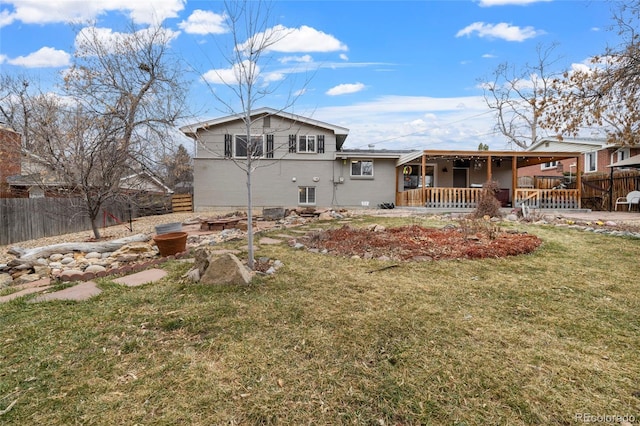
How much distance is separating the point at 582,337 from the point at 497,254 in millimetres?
2648

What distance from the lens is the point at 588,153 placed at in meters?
20.1

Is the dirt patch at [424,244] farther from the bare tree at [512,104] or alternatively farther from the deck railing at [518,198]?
the bare tree at [512,104]

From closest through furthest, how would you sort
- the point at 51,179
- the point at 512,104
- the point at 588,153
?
the point at 51,179 < the point at 588,153 < the point at 512,104

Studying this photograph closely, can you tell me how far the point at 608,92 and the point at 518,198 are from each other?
835cm

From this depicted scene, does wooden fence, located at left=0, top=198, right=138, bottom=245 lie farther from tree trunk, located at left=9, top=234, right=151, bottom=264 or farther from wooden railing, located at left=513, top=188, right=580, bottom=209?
wooden railing, located at left=513, top=188, right=580, bottom=209

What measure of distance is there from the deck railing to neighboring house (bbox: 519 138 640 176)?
5182mm

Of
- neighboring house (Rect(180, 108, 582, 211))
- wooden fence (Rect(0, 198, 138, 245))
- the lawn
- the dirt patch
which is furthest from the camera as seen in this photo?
neighboring house (Rect(180, 108, 582, 211))

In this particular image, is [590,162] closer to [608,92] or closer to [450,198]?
[450,198]

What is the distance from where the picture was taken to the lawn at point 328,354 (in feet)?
5.31

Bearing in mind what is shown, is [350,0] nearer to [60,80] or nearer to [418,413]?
[418,413]

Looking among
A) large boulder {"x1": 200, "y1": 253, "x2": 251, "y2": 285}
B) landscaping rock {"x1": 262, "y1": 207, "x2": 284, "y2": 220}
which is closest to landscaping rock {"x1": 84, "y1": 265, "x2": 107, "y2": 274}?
large boulder {"x1": 200, "y1": 253, "x2": 251, "y2": 285}

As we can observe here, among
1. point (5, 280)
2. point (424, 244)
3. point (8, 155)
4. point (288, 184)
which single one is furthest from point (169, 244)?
point (8, 155)

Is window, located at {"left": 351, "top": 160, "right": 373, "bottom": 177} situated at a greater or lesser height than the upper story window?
lesser

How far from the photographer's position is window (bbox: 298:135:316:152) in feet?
54.3
